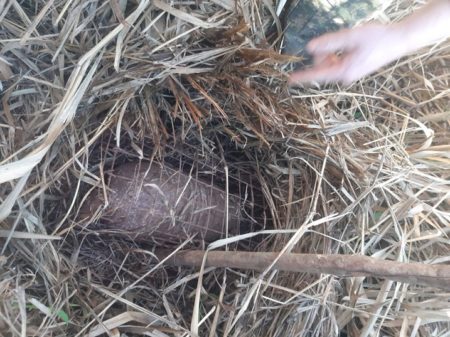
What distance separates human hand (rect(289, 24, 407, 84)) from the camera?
77cm

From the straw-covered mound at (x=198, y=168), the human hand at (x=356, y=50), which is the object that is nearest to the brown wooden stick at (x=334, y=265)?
the straw-covered mound at (x=198, y=168)

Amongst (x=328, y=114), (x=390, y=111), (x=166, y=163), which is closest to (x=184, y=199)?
(x=166, y=163)

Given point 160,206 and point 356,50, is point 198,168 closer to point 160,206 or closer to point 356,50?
point 160,206

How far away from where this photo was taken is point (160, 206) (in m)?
0.88

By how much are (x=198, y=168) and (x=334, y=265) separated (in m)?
0.36

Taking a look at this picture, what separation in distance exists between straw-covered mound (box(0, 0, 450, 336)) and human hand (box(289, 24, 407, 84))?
0.07m

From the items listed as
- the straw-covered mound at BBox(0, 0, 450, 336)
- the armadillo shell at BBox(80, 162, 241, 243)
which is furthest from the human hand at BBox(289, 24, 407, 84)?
the armadillo shell at BBox(80, 162, 241, 243)

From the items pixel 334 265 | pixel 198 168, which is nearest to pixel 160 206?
pixel 198 168

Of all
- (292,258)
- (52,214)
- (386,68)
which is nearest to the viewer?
(292,258)

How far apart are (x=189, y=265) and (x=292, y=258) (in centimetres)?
22

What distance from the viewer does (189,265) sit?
0.91m

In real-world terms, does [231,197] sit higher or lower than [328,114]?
lower

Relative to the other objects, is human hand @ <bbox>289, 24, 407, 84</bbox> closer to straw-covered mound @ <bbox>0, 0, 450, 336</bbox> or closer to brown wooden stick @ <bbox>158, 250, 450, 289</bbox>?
straw-covered mound @ <bbox>0, 0, 450, 336</bbox>

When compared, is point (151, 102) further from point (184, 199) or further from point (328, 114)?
point (328, 114)
